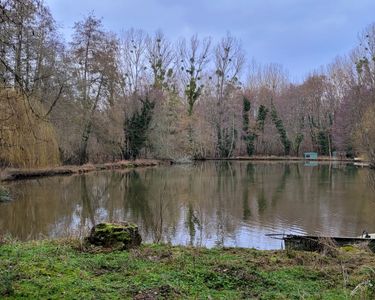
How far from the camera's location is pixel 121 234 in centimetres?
642

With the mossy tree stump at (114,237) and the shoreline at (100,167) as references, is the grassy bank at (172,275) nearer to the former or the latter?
the mossy tree stump at (114,237)

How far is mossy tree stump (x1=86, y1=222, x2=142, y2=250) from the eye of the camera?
20.5 feet

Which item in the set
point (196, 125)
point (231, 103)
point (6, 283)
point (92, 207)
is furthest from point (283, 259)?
point (231, 103)

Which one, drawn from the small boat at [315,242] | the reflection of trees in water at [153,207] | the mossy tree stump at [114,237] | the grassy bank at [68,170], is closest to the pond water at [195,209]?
the reflection of trees in water at [153,207]

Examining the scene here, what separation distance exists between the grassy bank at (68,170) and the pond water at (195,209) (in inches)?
33.7

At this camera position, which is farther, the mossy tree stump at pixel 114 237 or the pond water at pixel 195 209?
the pond water at pixel 195 209

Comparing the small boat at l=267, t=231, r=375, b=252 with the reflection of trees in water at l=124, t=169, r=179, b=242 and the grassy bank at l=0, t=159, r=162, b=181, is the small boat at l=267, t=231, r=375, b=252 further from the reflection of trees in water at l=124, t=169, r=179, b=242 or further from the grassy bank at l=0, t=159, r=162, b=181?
the grassy bank at l=0, t=159, r=162, b=181

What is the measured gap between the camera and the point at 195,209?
14.7 meters

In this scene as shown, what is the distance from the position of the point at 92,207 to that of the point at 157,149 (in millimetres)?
25922

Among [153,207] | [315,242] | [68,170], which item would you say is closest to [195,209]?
[153,207]

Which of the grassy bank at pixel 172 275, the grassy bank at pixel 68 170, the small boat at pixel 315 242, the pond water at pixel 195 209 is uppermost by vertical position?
the grassy bank at pixel 68 170

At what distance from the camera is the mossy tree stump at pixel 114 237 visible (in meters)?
6.25

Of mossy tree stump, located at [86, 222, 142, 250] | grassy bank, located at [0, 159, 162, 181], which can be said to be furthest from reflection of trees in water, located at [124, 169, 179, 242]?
grassy bank, located at [0, 159, 162, 181]

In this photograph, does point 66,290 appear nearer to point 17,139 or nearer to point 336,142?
point 17,139
